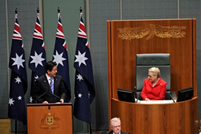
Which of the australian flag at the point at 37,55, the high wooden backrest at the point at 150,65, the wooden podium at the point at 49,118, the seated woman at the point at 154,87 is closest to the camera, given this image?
the wooden podium at the point at 49,118

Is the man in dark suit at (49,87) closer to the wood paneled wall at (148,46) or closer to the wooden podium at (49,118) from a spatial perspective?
the wooden podium at (49,118)

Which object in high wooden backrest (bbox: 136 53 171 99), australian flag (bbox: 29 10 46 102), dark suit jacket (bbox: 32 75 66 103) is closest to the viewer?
dark suit jacket (bbox: 32 75 66 103)

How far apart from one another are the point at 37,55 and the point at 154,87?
6.25ft

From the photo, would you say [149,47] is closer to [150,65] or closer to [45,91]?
[150,65]

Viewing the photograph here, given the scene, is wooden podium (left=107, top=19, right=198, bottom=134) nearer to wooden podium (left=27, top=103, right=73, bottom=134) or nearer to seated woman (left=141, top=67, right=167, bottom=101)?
seated woman (left=141, top=67, right=167, bottom=101)

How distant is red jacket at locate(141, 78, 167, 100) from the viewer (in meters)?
5.82

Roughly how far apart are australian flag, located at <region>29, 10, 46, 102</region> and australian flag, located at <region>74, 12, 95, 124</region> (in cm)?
54

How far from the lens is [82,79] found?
6.42m

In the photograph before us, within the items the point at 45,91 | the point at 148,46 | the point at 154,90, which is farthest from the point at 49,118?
the point at 148,46

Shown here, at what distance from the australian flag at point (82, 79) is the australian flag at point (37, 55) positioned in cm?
54

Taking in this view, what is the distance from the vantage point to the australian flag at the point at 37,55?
6387mm

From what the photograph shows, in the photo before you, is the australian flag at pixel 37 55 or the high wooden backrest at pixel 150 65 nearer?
the high wooden backrest at pixel 150 65

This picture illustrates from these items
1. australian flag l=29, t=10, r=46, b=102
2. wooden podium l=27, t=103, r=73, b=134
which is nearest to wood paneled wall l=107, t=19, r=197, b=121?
australian flag l=29, t=10, r=46, b=102

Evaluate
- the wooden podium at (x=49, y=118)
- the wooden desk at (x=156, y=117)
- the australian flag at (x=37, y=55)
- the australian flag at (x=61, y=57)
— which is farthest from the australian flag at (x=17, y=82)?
the wooden desk at (x=156, y=117)
